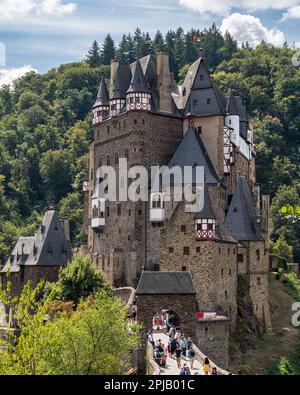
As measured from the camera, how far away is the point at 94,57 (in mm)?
178750

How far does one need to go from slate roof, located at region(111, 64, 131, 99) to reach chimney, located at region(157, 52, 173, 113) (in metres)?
3.07

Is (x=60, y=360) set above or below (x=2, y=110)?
below

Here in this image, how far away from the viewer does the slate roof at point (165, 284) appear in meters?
55.4

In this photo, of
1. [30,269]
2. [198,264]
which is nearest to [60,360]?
[198,264]

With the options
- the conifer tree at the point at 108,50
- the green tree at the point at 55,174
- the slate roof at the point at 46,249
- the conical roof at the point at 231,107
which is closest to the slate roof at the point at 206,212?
the conical roof at the point at 231,107

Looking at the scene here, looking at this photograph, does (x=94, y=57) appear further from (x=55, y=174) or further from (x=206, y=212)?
(x=206, y=212)

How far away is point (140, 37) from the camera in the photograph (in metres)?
174

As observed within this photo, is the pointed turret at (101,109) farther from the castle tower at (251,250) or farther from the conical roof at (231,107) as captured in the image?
the castle tower at (251,250)

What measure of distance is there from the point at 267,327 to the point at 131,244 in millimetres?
13161

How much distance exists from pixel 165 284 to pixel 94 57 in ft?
419

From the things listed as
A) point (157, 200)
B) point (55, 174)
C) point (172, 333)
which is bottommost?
point (172, 333)

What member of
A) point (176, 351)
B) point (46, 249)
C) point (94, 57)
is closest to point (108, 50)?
point (94, 57)

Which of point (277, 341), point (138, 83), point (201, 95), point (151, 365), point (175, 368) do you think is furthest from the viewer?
point (201, 95)
